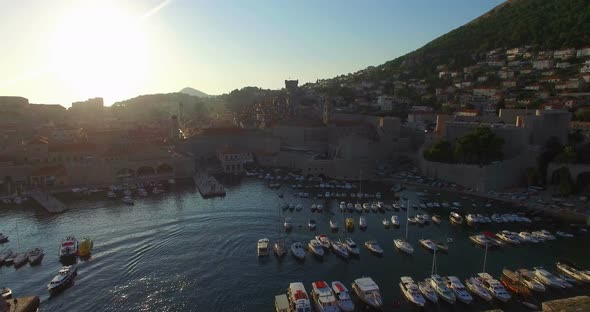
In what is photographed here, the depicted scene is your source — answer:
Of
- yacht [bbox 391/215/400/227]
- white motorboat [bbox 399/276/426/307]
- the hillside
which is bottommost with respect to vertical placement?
white motorboat [bbox 399/276/426/307]

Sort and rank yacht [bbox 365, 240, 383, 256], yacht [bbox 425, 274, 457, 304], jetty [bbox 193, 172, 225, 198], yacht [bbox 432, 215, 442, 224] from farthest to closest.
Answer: jetty [bbox 193, 172, 225, 198] → yacht [bbox 432, 215, 442, 224] → yacht [bbox 365, 240, 383, 256] → yacht [bbox 425, 274, 457, 304]

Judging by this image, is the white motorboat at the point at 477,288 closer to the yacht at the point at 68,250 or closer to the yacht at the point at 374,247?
the yacht at the point at 374,247

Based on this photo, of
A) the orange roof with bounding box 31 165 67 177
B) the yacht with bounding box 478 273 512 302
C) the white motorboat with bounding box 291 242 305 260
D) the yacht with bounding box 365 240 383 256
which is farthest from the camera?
the orange roof with bounding box 31 165 67 177

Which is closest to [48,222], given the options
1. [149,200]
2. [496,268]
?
[149,200]

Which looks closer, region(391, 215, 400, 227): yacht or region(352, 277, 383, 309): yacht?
region(352, 277, 383, 309): yacht

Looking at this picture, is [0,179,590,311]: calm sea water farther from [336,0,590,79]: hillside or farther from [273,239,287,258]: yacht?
[336,0,590,79]: hillside

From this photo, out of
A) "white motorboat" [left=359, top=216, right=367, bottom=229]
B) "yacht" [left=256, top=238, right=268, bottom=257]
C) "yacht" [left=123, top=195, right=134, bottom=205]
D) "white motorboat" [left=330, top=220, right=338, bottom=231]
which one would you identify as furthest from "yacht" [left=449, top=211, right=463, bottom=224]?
"yacht" [left=123, top=195, right=134, bottom=205]

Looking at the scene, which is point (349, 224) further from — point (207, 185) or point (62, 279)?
point (62, 279)
